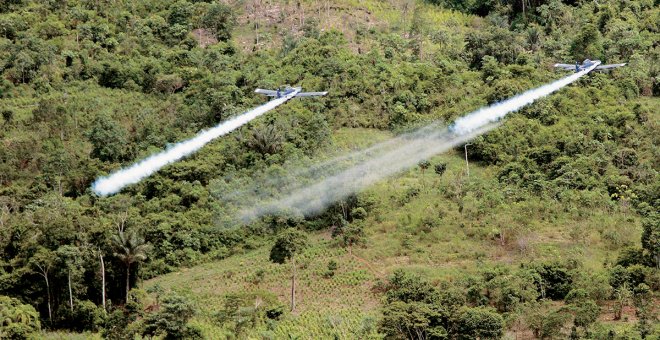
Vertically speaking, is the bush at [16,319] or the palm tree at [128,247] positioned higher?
the palm tree at [128,247]

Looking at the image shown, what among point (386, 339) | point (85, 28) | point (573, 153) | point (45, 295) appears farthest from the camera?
point (85, 28)

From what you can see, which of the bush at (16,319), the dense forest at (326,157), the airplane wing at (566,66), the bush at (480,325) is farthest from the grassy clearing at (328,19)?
the bush at (480,325)

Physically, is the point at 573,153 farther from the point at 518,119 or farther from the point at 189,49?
the point at 189,49

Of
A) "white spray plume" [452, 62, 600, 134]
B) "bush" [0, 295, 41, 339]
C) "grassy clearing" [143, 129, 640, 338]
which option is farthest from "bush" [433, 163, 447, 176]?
"bush" [0, 295, 41, 339]

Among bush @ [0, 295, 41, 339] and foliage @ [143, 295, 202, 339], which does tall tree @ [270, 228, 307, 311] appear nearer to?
foliage @ [143, 295, 202, 339]

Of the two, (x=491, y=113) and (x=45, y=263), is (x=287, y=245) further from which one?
(x=491, y=113)

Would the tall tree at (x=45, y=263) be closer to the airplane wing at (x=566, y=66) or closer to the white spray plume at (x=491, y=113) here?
the white spray plume at (x=491, y=113)

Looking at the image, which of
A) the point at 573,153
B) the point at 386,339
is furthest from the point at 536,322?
the point at 573,153
